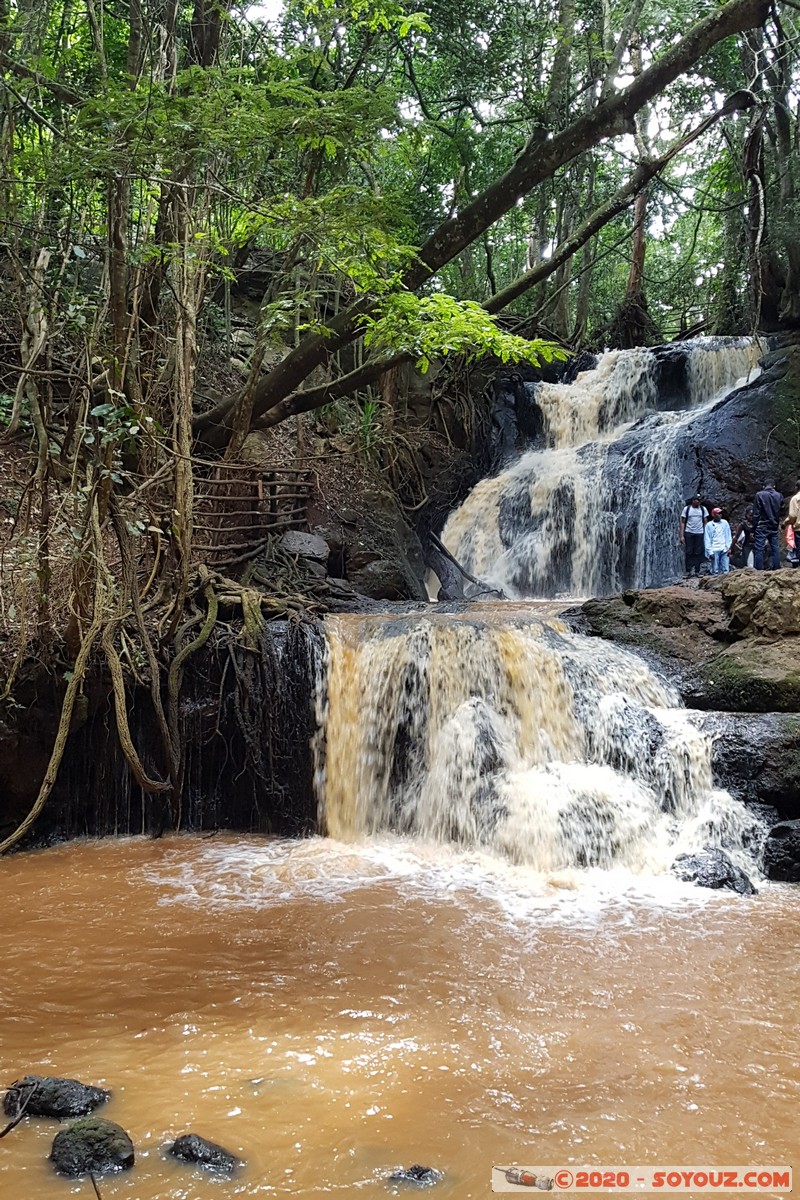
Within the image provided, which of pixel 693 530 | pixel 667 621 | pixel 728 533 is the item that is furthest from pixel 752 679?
pixel 693 530

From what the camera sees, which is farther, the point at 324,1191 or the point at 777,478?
the point at 777,478

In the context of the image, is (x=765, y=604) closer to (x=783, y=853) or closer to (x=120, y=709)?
(x=783, y=853)

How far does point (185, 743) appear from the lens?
8.30 metres

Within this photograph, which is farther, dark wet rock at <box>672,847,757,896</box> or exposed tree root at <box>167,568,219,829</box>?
exposed tree root at <box>167,568,219,829</box>

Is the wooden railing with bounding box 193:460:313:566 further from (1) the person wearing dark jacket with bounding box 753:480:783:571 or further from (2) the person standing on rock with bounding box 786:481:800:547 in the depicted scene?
(2) the person standing on rock with bounding box 786:481:800:547

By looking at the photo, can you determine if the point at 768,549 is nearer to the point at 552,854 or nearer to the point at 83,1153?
the point at 552,854

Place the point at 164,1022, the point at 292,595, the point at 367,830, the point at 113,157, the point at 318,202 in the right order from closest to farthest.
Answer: the point at 164,1022 < the point at 113,157 < the point at 318,202 < the point at 367,830 < the point at 292,595

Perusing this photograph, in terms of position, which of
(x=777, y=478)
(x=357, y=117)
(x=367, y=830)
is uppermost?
(x=357, y=117)

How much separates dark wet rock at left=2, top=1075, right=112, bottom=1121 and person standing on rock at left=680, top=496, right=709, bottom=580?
1026 centimetres

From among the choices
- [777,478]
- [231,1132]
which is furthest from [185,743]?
[777,478]

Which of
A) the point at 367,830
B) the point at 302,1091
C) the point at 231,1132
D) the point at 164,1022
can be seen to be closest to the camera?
the point at 231,1132

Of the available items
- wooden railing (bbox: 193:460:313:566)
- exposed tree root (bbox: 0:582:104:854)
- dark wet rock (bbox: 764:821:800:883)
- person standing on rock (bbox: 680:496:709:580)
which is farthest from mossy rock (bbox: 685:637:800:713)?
exposed tree root (bbox: 0:582:104:854)

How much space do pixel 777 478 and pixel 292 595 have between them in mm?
8224

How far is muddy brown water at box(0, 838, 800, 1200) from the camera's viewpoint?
113 inches
